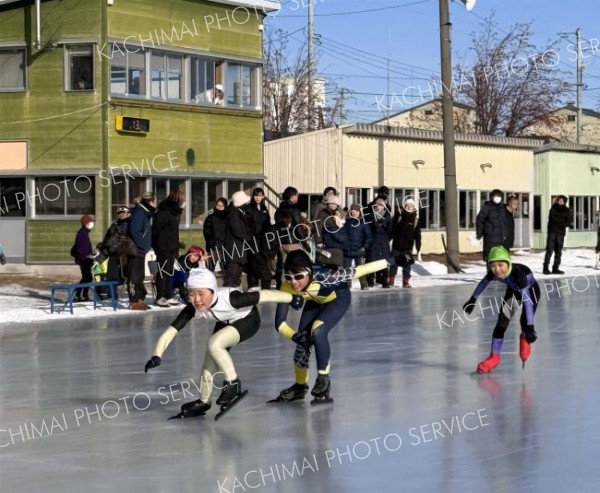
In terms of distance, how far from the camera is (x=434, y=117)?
8750cm

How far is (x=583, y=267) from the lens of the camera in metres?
37.0

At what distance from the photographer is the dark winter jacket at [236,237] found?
21.6 metres

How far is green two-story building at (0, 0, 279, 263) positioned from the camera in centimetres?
3200

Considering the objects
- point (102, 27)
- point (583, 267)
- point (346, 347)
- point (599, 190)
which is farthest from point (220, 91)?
point (599, 190)

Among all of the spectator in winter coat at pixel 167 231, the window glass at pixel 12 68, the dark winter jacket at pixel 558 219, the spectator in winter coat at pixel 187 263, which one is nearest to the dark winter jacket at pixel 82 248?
the spectator in winter coat at pixel 187 263

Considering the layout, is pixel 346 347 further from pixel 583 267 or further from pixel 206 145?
pixel 583 267

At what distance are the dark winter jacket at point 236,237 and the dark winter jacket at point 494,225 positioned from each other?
5.28m

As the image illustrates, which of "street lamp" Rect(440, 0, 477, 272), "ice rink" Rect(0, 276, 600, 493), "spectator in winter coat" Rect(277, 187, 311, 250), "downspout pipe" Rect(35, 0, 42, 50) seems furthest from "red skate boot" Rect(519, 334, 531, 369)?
"downspout pipe" Rect(35, 0, 42, 50)

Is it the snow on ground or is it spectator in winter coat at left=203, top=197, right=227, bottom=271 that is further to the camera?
spectator in winter coat at left=203, top=197, right=227, bottom=271

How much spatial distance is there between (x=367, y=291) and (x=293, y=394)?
595 inches

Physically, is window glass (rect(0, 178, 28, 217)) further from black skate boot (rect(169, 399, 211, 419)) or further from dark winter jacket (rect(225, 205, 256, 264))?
black skate boot (rect(169, 399, 211, 419))

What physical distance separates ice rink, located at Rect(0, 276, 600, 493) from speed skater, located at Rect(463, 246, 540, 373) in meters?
0.21

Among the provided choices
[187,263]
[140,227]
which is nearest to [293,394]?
[187,263]

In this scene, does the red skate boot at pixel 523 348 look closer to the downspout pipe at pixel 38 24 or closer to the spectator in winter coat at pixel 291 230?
the spectator in winter coat at pixel 291 230
